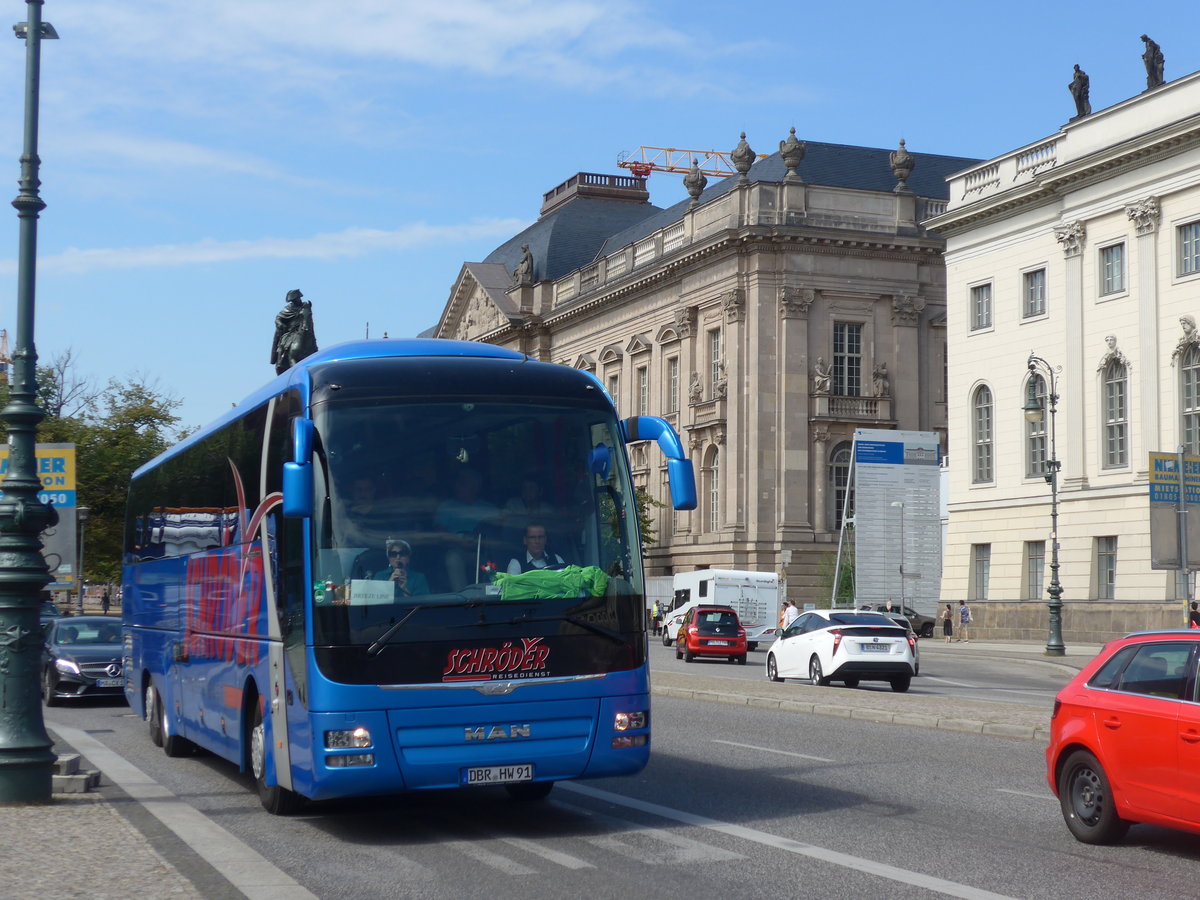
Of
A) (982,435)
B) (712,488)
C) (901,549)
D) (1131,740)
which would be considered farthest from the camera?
(712,488)

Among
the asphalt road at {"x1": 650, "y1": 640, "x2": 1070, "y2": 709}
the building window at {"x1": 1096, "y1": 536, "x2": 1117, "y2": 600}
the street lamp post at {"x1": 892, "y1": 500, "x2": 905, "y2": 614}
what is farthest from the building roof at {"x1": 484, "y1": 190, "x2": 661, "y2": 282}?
the building window at {"x1": 1096, "y1": 536, "x2": 1117, "y2": 600}

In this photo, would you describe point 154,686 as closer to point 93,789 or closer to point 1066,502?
point 93,789

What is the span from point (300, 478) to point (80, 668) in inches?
608

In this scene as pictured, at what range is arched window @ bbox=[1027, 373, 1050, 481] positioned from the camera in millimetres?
53325

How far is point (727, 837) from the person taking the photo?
33.7ft

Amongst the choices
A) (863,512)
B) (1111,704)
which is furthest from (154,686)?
(863,512)

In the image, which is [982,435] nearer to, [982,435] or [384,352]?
[982,435]

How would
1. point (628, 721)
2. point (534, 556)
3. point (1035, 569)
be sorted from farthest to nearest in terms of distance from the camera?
1. point (1035, 569)
2. point (628, 721)
3. point (534, 556)

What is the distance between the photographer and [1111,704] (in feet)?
32.5

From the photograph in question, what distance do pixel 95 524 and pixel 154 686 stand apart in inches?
1792

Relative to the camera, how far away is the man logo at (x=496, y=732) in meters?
10.2

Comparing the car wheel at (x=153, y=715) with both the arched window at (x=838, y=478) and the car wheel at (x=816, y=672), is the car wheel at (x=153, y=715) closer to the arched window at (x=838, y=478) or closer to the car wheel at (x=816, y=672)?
the car wheel at (x=816, y=672)

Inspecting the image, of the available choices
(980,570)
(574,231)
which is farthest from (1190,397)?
(574,231)

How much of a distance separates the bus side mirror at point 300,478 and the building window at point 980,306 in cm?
4895
